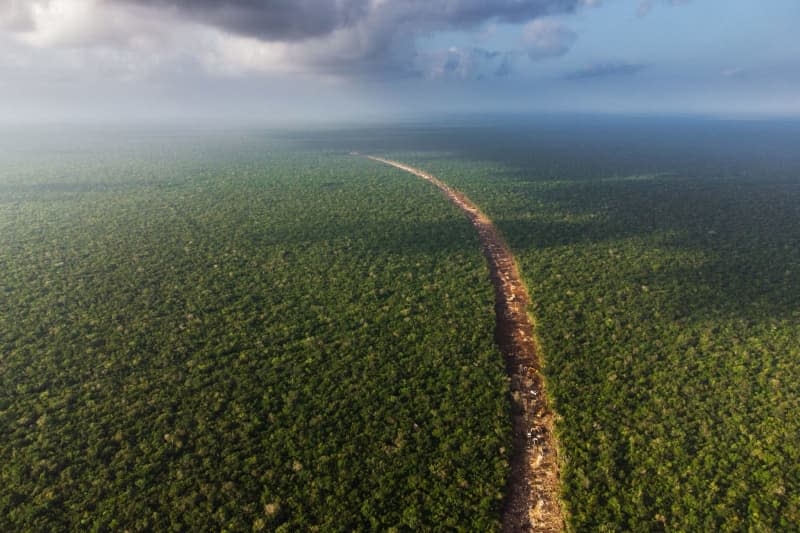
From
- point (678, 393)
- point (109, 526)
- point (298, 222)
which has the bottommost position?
point (109, 526)

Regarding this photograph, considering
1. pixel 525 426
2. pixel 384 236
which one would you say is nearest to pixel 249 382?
pixel 525 426

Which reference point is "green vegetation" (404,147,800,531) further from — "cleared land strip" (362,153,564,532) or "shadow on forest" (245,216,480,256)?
"shadow on forest" (245,216,480,256)

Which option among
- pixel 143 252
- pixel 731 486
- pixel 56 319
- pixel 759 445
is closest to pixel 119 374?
pixel 56 319

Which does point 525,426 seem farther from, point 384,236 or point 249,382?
point 384,236

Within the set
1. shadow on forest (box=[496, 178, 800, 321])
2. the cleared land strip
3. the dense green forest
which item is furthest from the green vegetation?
the dense green forest

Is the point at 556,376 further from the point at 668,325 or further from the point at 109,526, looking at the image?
the point at 109,526

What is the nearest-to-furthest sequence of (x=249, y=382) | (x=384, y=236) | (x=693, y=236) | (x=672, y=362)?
1. (x=249, y=382)
2. (x=672, y=362)
3. (x=693, y=236)
4. (x=384, y=236)

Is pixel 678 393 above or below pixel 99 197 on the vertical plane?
below
